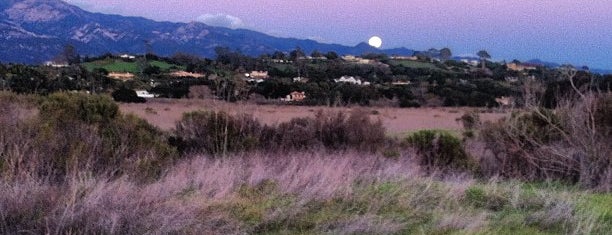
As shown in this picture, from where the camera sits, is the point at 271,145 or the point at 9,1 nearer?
the point at 271,145

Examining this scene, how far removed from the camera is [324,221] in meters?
6.36

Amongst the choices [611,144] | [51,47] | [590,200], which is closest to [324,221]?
[590,200]

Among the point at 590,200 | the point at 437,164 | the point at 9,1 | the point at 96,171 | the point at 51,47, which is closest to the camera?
the point at 590,200

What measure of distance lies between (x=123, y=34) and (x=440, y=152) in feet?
293

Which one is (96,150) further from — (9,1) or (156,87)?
(9,1)

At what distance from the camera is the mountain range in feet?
294

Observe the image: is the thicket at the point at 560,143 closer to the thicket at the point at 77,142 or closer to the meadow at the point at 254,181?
the meadow at the point at 254,181

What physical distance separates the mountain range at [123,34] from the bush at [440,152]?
6624 cm

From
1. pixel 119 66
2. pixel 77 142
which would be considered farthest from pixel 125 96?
pixel 119 66

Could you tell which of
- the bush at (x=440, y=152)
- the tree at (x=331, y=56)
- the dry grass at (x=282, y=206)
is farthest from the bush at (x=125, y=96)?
the tree at (x=331, y=56)

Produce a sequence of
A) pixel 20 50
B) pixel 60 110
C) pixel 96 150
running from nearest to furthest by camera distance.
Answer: pixel 96 150 < pixel 60 110 < pixel 20 50

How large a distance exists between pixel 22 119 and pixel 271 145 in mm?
5599

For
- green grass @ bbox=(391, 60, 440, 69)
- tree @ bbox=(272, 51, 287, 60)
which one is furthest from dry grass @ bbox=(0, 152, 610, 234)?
tree @ bbox=(272, 51, 287, 60)

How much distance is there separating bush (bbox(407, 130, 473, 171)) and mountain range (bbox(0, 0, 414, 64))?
66240mm
